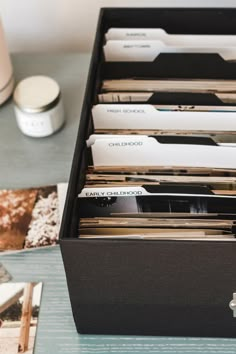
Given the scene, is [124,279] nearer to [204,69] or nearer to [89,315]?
[89,315]

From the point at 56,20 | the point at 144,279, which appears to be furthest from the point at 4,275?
the point at 56,20

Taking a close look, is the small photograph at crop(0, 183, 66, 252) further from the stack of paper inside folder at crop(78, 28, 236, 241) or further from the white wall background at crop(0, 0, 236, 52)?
the white wall background at crop(0, 0, 236, 52)

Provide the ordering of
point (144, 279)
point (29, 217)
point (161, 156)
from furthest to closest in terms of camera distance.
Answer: point (29, 217) → point (161, 156) → point (144, 279)

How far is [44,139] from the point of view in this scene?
2.89 ft

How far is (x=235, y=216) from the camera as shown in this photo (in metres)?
0.62

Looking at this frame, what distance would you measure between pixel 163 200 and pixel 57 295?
189 mm

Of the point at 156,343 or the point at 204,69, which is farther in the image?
the point at 204,69

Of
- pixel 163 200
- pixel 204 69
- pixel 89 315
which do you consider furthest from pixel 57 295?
pixel 204 69

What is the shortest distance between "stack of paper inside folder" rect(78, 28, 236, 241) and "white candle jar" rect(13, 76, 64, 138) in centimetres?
10

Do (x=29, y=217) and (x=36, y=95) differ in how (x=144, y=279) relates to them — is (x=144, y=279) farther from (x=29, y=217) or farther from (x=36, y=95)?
(x=36, y=95)

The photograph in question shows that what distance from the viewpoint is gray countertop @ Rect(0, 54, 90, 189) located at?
836 millimetres

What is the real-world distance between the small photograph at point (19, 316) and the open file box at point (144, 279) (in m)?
0.06

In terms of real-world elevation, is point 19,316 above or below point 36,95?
below

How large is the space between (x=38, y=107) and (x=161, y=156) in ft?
0.79
